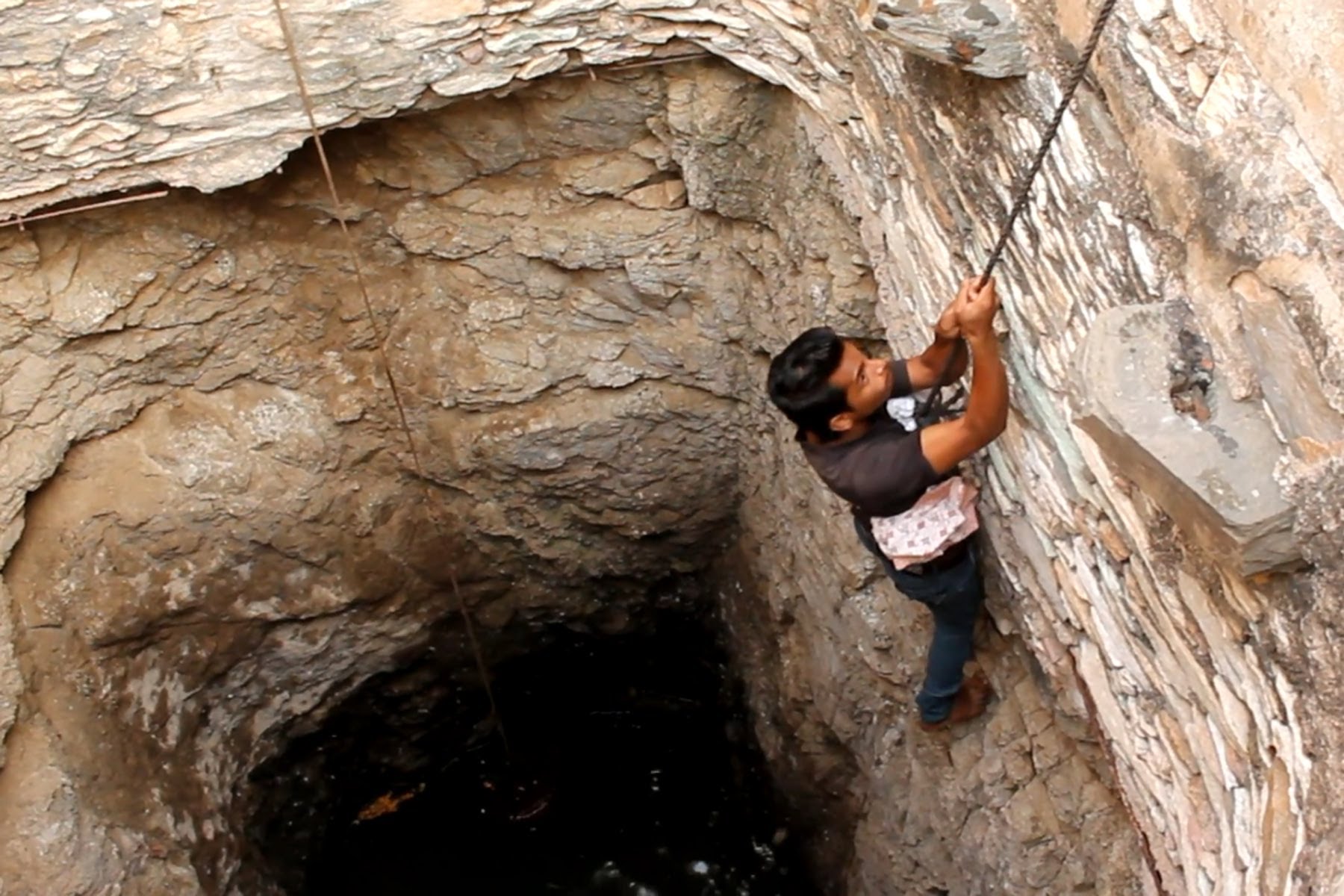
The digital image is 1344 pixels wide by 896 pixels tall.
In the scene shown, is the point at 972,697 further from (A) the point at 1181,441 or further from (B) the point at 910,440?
(A) the point at 1181,441

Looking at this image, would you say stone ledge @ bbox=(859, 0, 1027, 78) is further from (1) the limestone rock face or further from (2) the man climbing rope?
(2) the man climbing rope

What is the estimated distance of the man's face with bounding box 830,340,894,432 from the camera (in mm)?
2168

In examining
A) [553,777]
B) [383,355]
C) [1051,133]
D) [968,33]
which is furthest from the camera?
[553,777]

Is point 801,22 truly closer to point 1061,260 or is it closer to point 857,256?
point 857,256

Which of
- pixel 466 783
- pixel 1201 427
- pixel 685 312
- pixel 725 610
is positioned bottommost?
pixel 466 783

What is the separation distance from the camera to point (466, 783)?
14.5ft

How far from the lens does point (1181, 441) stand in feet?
4.75

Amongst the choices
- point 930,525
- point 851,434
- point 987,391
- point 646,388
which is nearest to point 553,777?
point 646,388

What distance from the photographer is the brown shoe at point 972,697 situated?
280 cm

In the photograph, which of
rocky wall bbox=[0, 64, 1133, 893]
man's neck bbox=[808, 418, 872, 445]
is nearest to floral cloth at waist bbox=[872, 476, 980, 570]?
man's neck bbox=[808, 418, 872, 445]

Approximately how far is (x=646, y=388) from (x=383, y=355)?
28.9 inches

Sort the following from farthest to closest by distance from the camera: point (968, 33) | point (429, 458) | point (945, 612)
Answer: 1. point (429, 458)
2. point (945, 612)
3. point (968, 33)

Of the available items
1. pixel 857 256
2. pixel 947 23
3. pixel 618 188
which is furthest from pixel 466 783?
pixel 947 23

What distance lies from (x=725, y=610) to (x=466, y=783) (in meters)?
1.17
